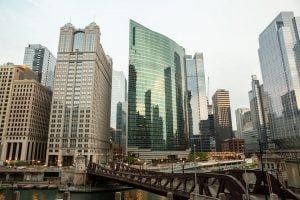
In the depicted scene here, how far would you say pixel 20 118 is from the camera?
538ft

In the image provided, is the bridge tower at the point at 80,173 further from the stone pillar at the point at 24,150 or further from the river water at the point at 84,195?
the stone pillar at the point at 24,150

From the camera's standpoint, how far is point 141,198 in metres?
69.0

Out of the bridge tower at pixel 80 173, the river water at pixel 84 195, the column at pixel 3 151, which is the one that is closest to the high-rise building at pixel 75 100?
the column at pixel 3 151

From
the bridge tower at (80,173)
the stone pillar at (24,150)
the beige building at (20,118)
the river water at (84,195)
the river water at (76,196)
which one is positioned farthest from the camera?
the beige building at (20,118)

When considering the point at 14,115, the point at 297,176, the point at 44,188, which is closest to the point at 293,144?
the point at 297,176

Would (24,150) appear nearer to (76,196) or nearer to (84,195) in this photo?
(84,195)

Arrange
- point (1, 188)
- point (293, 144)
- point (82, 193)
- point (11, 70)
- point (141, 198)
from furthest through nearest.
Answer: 1. point (293, 144)
2. point (11, 70)
3. point (1, 188)
4. point (82, 193)
5. point (141, 198)

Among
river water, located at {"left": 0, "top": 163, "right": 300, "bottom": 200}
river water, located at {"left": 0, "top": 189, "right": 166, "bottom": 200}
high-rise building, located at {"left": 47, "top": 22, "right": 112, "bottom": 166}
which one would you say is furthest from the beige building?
river water, located at {"left": 0, "top": 189, "right": 166, "bottom": 200}

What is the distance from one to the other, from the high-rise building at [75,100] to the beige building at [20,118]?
524 inches

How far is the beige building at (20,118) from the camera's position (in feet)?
521

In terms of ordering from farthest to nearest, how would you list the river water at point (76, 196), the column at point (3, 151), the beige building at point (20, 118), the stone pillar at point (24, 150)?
the beige building at point (20, 118) < the column at point (3, 151) < the stone pillar at point (24, 150) < the river water at point (76, 196)

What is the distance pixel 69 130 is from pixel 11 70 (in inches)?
2328

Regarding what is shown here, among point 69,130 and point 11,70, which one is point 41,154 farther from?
point 11,70

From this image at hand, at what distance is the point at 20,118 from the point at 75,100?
36.5 m
